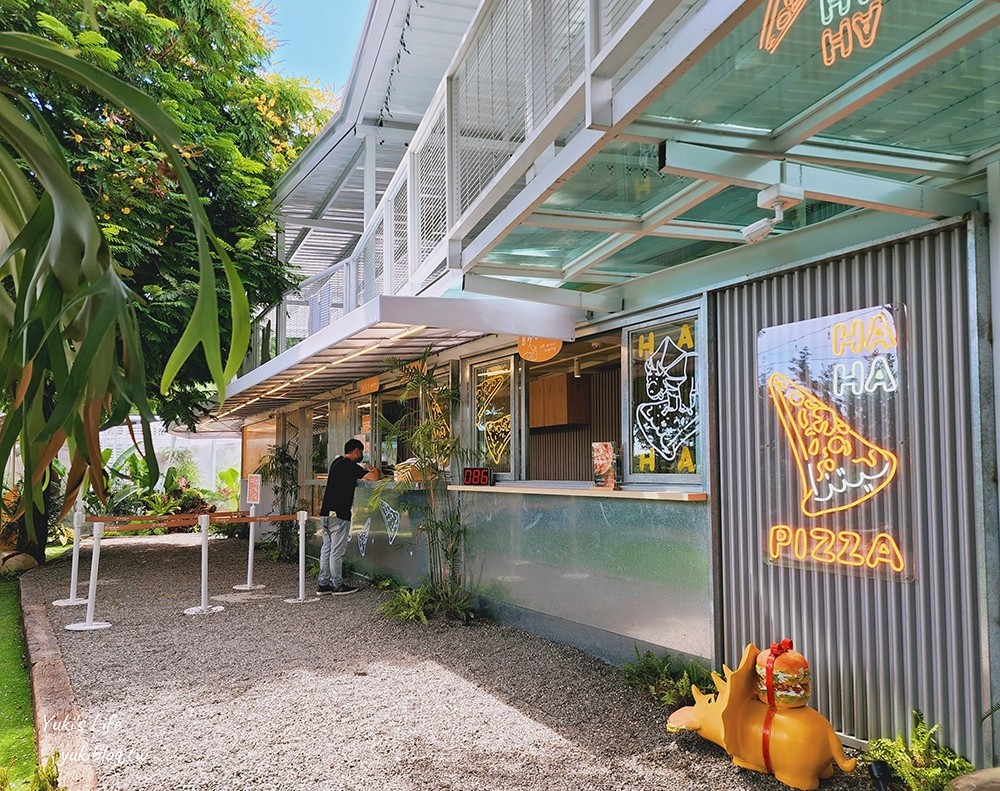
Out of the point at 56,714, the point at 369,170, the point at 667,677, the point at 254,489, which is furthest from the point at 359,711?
the point at 369,170

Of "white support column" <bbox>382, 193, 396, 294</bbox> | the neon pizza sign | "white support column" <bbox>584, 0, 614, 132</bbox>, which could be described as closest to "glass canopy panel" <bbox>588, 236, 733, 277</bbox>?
the neon pizza sign

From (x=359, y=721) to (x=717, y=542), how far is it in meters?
2.70

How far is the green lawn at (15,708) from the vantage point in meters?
5.15

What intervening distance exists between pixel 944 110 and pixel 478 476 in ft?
19.9

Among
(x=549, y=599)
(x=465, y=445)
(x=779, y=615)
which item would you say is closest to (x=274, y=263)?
(x=465, y=445)

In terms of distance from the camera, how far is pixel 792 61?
10.6 ft

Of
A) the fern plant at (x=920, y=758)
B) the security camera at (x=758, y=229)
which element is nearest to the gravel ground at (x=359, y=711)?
the fern plant at (x=920, y=758)

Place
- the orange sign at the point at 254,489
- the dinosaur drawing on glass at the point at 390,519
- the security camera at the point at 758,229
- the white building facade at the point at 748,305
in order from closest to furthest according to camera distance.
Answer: the white building facade at the point at 748,305 < the security camera at the point at 758,229 < the dinosaur drawing on glass at the point at 390,519 < the orange sign at the point at 254,489

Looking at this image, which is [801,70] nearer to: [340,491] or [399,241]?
[399,241]

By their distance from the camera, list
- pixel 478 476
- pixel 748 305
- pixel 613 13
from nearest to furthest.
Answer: pixel 613 13 → pixel 748 305 → pixel 478 476

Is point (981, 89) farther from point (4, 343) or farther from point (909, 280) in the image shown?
point (4, 343)

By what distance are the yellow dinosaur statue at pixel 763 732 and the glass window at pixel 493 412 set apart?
4236 mm

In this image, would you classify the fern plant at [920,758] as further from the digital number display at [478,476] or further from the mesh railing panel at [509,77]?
the digital number display at [478,476]

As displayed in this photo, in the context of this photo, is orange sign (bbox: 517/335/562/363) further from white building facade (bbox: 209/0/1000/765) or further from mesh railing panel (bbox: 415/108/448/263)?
mesh railing panel (bbox: 415/108/448/263)
